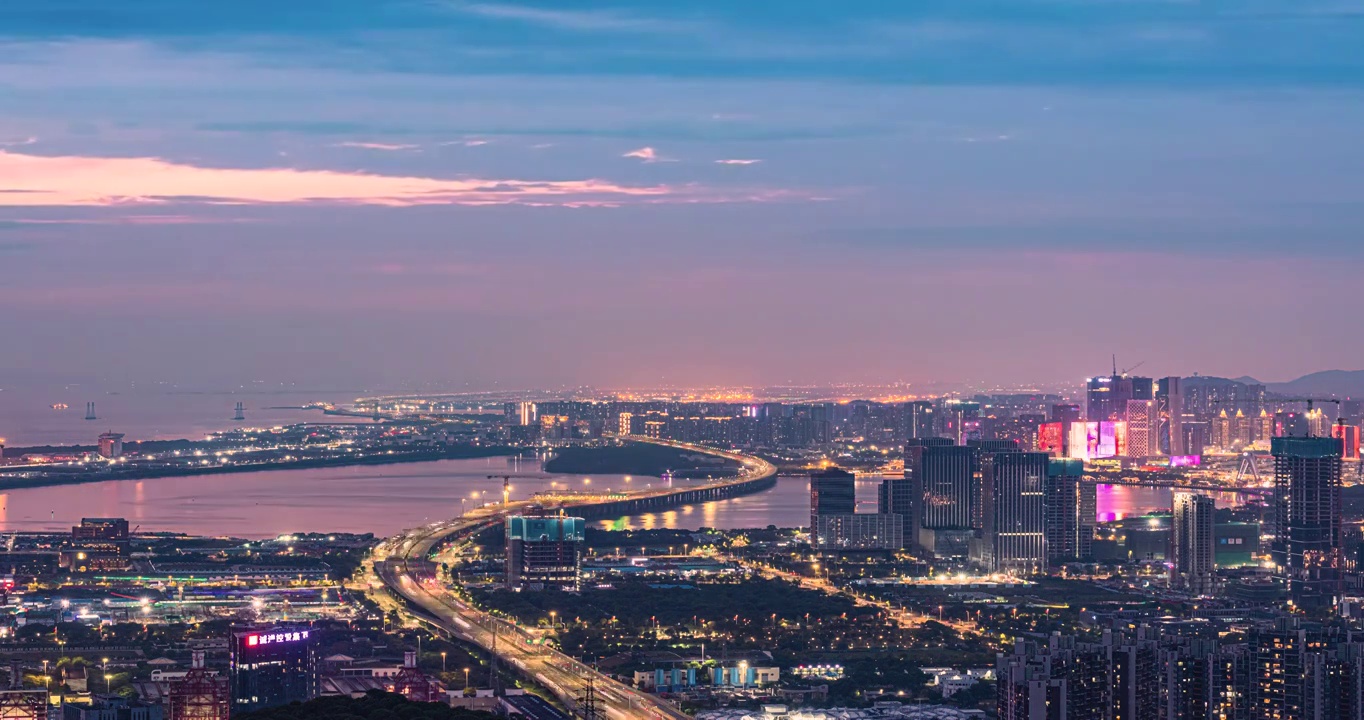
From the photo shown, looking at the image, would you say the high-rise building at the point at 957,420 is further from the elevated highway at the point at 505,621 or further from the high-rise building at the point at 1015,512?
the high-rise building at the point at 1015,512

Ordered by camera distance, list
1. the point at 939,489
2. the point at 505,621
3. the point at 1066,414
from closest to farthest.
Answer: the point at 505,621
the point at 939,489
the point at 1066,414

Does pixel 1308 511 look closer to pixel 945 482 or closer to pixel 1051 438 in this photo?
pixel 945 482

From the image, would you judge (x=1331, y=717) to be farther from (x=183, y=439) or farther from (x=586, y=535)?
(x=183, y=439)

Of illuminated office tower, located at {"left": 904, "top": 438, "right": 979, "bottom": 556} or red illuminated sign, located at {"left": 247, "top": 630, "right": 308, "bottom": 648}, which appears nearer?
red illuminated sign, located at {"left": 247, "top": 630, "right": 308, "bottom": 648}

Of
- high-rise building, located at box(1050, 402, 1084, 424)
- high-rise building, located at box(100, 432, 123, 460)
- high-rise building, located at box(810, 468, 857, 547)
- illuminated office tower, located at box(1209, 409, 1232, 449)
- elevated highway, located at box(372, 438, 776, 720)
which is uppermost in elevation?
high-rise building, located at box(1050, 402, 1084, 424)

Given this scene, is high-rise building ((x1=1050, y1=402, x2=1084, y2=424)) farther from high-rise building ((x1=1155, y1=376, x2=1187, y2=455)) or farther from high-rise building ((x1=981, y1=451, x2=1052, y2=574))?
high-rise building ((x1=981, y1=451, x2=1052, y2=574))

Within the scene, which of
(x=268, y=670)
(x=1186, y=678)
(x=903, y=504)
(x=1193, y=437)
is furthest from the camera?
(x=1193, y=437)

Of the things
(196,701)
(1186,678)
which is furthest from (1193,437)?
(196,701)

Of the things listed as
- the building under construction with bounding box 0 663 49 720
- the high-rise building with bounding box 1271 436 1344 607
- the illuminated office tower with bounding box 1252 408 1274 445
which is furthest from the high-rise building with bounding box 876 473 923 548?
the illuminated office tower with bounding box 1252 408 1274 445
